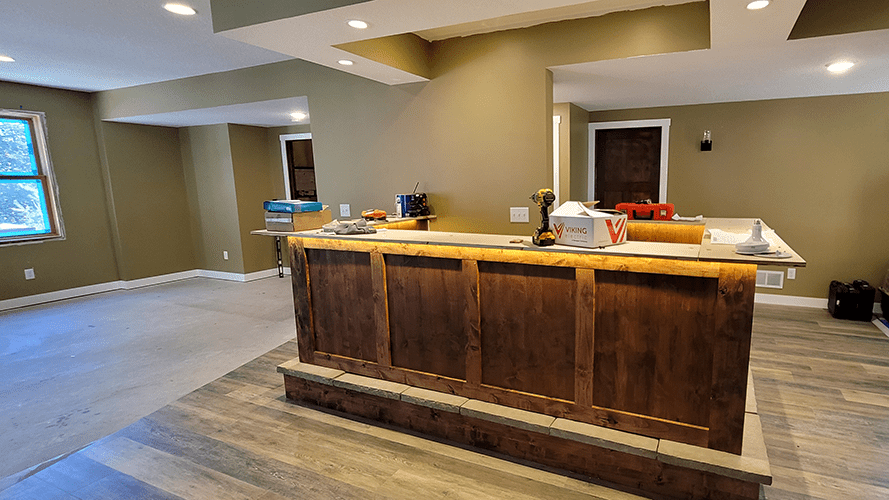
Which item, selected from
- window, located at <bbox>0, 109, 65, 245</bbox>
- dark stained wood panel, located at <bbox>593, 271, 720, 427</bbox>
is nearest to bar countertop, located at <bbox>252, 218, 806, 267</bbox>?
dark stained wood panel, located at <bbox>593, 271, 720, 427</bbox>

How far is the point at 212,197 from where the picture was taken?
7.01m

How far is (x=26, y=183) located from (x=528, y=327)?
6.59 metres

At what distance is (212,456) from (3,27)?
355cm

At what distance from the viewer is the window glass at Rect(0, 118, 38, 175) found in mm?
5348

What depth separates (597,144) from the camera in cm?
573

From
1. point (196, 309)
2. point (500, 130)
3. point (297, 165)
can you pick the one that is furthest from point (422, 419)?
point (297, 165)

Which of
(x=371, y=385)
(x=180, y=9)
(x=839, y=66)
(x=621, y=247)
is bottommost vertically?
(x=371, y=385)

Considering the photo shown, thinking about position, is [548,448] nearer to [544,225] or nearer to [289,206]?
[544,225]

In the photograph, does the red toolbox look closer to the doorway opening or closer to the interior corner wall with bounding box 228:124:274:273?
the doorway opening

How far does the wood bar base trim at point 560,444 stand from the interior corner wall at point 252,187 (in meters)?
4.60

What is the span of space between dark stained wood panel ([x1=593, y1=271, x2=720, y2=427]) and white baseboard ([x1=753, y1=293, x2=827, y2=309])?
399 centimetres

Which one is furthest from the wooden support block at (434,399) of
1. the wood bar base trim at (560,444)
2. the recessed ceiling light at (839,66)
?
the recessed ceiling light at (839,66)

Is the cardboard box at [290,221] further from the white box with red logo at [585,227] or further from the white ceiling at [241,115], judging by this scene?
the white ceiling at [241,115]

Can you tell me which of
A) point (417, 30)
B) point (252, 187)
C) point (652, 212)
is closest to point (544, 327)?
point (417, 30)
